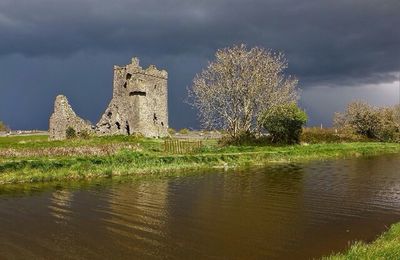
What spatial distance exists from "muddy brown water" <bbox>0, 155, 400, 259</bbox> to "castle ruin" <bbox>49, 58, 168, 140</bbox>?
38566 mm

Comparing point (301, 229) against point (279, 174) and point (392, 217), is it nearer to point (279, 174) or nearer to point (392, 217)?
point (392, 217)

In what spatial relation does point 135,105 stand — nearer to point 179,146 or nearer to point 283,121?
point 283,121

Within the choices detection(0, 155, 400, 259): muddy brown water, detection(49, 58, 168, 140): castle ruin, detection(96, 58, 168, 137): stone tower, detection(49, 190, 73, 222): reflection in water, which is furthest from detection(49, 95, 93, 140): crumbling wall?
detection(49, 190, 73, 222): reflection in water

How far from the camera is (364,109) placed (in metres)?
78.7

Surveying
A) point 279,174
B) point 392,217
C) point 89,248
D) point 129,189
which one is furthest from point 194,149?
point 89,248

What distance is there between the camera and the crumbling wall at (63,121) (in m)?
60.0

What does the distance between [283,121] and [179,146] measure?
51.5 feet

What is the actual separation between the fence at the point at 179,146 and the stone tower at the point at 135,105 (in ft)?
74.5

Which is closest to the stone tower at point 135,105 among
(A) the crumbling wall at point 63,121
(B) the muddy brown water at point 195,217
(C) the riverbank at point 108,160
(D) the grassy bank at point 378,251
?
(A) the crumbling wall at point 63,121

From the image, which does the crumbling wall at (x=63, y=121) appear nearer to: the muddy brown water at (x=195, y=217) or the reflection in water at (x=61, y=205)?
the muddy brown water at (x=195, y=217)

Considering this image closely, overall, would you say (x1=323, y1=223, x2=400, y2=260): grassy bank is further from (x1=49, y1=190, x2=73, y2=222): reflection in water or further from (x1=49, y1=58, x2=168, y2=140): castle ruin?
Result: (x1=49, y1=58, x2=168, y2=140): castle ruin

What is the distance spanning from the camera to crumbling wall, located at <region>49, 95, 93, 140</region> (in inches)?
→ 2363

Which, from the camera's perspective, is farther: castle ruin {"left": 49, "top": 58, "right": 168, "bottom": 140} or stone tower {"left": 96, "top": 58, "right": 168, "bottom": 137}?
stone tower {"left": 96, "top": 58, "right": 168, "bottom": 137}

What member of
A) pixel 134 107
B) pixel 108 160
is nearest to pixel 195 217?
pixel 108 160
